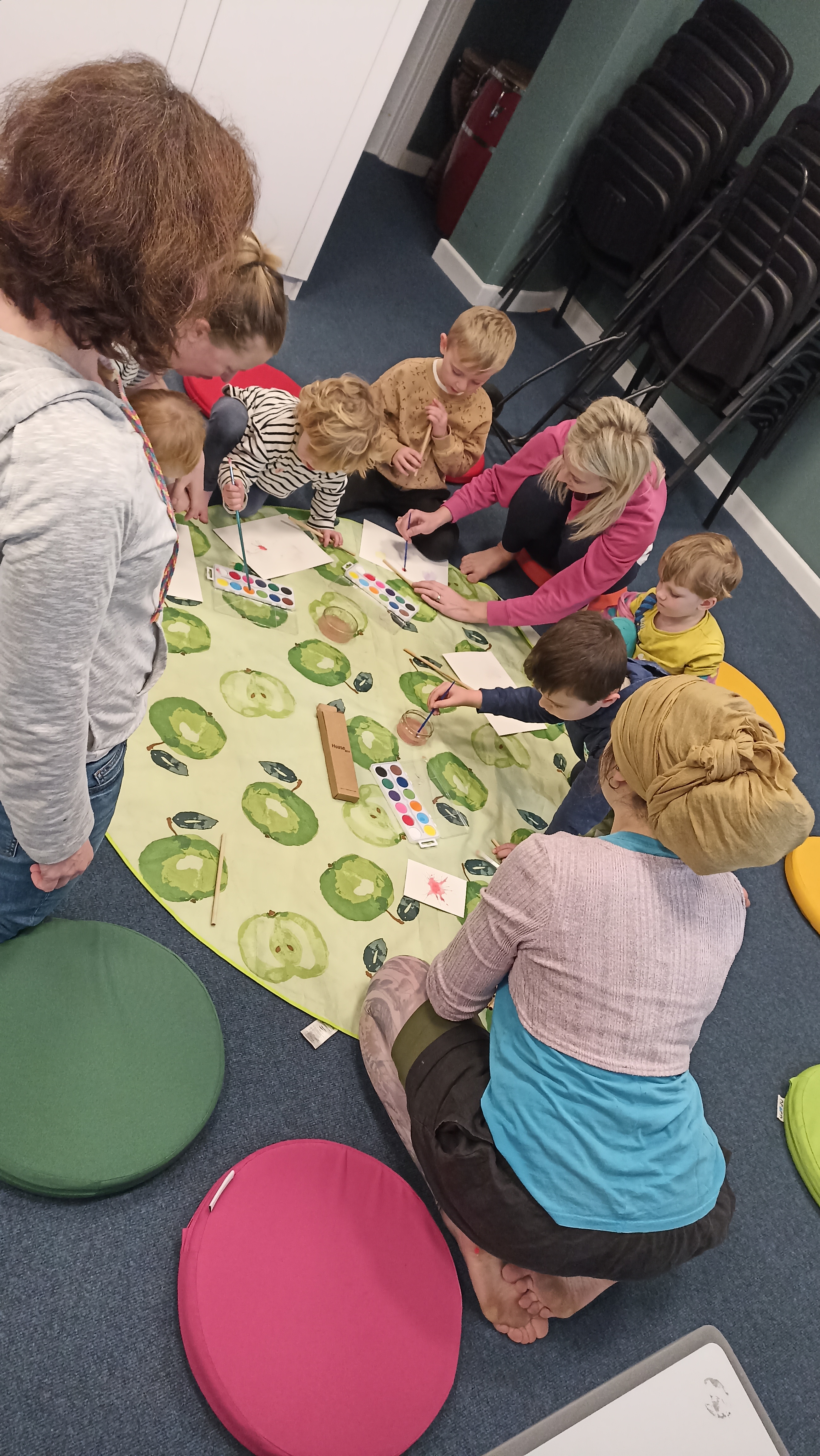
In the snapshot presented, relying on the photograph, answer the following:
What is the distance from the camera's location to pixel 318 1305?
1383 millimetres

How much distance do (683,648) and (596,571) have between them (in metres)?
0.35

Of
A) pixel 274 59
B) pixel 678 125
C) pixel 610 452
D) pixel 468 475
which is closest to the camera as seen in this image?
pixel 610 452

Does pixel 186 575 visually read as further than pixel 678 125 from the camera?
No

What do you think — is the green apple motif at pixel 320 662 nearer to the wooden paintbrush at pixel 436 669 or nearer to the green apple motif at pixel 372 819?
the wooden paintbrush at pixel 436 669

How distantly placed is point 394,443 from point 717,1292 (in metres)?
2.41

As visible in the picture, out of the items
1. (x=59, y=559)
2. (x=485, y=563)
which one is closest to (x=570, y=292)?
(x=485, y=563)

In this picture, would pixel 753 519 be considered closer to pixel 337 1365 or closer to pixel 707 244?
pixel 707 244

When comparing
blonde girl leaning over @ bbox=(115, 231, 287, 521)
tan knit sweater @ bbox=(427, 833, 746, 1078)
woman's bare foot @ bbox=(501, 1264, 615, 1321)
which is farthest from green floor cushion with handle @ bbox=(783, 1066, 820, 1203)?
blonde girl leaning over @ bbox=(115, 231, 287, 521)

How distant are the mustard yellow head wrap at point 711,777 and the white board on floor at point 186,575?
1.29 meters

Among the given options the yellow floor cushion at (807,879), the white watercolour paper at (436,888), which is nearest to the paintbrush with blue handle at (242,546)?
the white watercolour paper at (436,888)

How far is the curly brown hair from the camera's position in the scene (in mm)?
744

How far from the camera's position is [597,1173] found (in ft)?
4.50

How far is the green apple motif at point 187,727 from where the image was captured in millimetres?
2023

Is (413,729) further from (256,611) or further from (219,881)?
(219,881)
